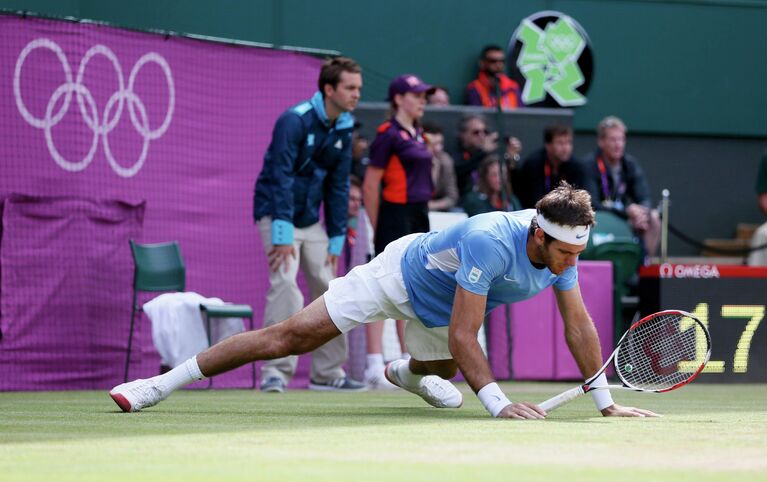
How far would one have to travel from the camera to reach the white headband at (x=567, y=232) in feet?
21.5

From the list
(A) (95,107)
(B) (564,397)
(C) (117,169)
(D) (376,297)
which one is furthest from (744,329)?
(B) (564,397)

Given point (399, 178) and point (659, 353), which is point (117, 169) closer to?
point (399, 178)

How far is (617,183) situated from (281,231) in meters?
4.84

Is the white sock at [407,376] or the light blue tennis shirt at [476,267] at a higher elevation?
the light blue tennis shirt at [476,267]

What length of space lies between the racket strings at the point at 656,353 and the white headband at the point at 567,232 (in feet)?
2.07

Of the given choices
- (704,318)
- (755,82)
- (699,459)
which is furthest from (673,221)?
(699,459)

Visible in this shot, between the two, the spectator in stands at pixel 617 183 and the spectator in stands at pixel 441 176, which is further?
the spectator in stands at pixel 617 183

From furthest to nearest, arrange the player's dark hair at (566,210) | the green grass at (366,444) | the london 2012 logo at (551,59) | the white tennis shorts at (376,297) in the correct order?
the london 2012 logo at (551,59)
the white tennis shorts at (376,297)
the player's dark hair at (566,210)
the green grass at (366,444)

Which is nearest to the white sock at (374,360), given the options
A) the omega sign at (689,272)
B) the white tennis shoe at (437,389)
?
the omega sign at (689,272)

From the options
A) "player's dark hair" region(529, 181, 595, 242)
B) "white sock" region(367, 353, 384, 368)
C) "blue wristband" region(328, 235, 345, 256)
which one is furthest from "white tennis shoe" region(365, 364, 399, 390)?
"player's dark hair" region(529, 181, 595, 242)

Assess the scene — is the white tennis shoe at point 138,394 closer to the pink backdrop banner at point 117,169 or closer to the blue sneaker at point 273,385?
the blue sneaker at point 273,385

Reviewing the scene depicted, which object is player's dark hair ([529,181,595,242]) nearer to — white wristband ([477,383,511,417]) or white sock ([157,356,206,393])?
white wristband ([477,383,511,417])

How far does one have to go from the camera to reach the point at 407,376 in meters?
8.07

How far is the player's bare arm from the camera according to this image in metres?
6.72
